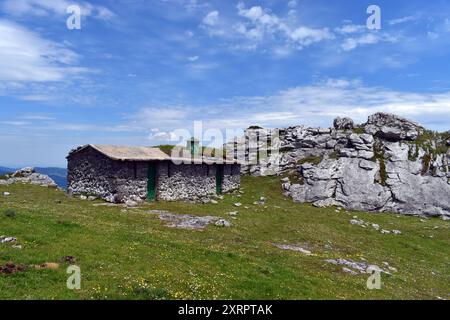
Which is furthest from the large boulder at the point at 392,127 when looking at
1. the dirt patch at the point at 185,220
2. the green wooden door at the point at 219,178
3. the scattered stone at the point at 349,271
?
the scattered stone at the point at 349,271

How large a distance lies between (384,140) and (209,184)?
1465 inches

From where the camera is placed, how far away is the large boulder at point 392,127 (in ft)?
230

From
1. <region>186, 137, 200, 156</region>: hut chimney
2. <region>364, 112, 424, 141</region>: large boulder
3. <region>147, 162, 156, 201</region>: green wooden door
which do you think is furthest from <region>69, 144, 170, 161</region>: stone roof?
<region>364, 112, 424, 141</region>: large boulder

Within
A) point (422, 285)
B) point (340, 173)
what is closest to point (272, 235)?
point (422, 285)

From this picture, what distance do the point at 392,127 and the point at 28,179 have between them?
67.9 m

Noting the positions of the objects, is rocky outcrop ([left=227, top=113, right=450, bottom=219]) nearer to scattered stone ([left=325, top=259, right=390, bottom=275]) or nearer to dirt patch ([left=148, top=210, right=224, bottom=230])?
dirt patch ([left=148, top=210, right=224, bottom=230])

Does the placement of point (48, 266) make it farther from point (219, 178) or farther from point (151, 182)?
point (219, 178)

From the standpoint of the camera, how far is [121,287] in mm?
16375

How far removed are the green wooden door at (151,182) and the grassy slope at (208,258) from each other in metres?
5.10

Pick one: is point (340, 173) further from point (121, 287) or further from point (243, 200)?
point (121, 287)

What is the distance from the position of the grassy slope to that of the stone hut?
14.5 ft

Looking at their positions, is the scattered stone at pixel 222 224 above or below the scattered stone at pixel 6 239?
below

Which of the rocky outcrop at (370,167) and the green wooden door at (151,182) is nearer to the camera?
the green wooden door at (151,182)

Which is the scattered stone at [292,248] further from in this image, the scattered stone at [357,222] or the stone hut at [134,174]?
the stone hut at [134,174]
